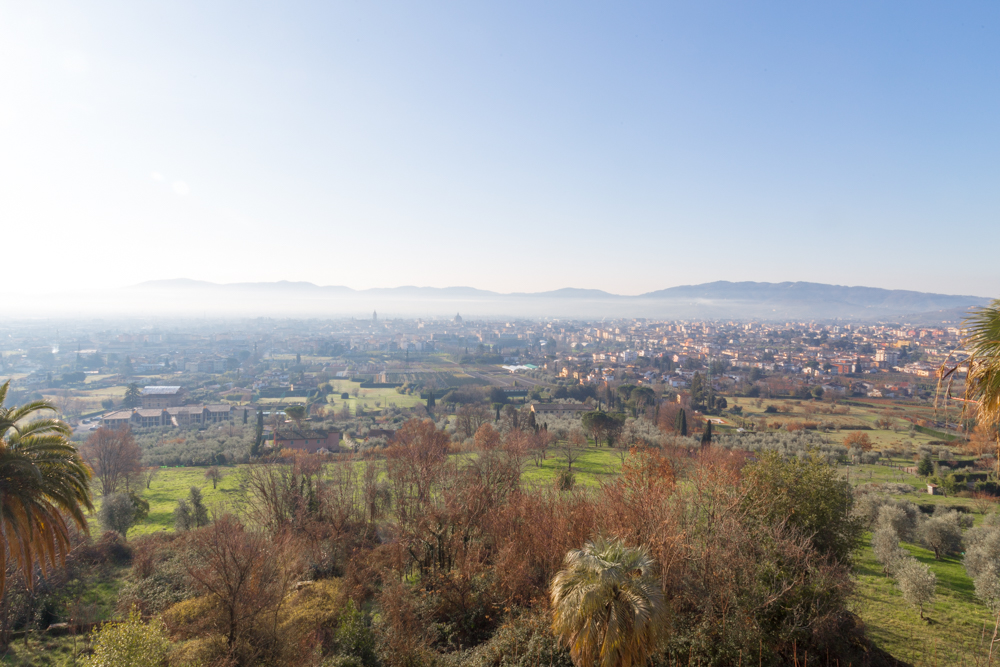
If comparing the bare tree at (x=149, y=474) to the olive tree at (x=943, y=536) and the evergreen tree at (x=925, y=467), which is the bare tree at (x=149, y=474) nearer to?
the olive tree at (x=943, y=536)

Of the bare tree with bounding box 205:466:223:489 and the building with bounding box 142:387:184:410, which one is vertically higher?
the bare tree with bounding box 205:466:223:489

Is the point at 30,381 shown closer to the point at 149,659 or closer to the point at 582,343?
the point at 149,659

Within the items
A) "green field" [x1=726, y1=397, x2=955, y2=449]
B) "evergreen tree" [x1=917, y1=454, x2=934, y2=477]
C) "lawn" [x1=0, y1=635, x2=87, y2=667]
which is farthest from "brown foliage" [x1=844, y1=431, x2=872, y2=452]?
"lawn" [x1=0, y1=635, x2=87, y2=667]

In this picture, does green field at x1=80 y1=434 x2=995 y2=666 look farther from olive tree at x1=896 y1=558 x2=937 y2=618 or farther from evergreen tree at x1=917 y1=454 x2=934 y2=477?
evergreen tree at x1=917 y1=454 x2=934 y2=477

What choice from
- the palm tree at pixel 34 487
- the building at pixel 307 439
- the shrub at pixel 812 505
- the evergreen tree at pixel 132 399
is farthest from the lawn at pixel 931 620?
the evergreen tree at pixel 132 399

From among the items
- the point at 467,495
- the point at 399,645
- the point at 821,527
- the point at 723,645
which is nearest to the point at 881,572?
the point at 821,527
